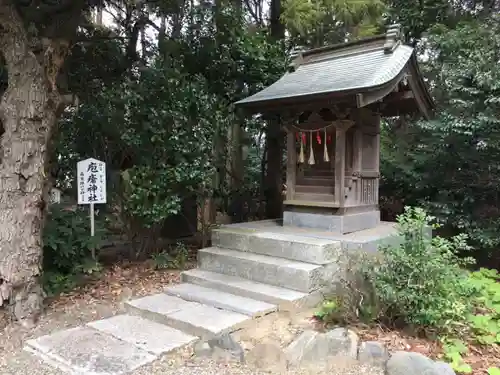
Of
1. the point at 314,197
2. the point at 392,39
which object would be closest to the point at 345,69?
the point at 392,39

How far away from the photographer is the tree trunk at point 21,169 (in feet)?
15.7

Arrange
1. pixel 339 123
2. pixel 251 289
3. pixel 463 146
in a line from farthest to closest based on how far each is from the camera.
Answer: pixel 463 146
pixel 339 123
pixel 251 289

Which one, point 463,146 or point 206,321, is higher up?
point 463,146

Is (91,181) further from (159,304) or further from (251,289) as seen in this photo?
(251,289)

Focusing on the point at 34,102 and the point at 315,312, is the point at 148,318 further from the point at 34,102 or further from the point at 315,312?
the point at 34,102

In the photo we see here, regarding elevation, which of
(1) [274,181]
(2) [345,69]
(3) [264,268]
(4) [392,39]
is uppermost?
(4) [392,39]

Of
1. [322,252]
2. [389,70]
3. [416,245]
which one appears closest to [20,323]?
[322,252]

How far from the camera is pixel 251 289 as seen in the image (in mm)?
5293

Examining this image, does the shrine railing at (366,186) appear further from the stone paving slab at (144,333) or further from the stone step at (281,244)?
the stone paving slab at (144,333)

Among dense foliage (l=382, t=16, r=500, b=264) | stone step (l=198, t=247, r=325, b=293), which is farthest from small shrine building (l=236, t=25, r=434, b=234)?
stone step (l=198, t=247, r=325, b=293)

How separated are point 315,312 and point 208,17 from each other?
21.4 feet

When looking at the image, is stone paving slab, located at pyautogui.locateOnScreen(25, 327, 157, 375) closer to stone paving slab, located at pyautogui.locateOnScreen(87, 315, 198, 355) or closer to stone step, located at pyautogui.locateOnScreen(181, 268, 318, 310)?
stone paving slab, located at pyautogui.locateOnScreen(87, 315, 198, 355)

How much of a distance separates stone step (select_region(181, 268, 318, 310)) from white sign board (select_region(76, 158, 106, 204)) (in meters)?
1.82

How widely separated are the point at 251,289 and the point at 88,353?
208 cm
